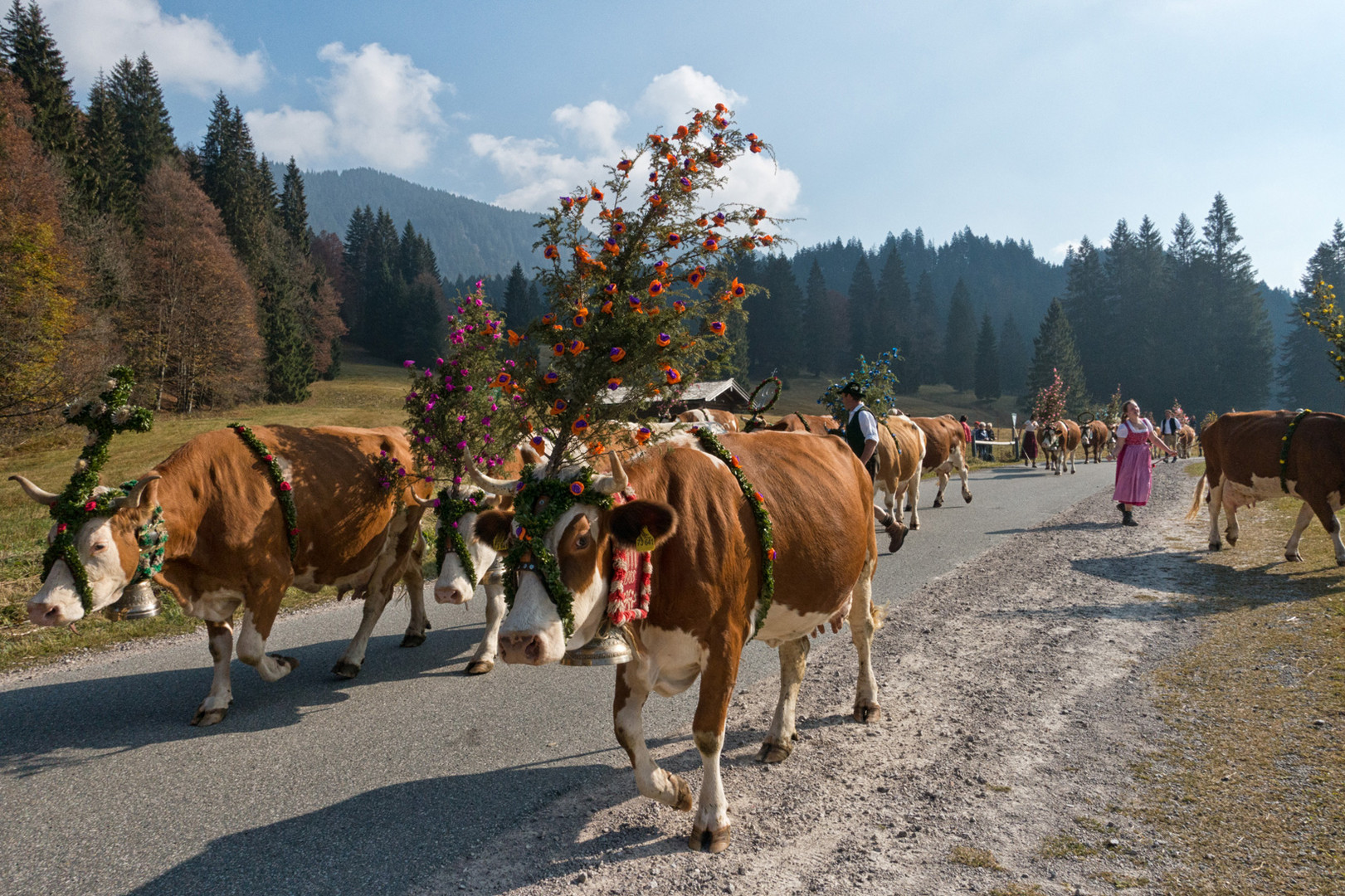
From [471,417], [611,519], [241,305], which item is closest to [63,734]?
[471,417]

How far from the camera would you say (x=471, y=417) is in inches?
252

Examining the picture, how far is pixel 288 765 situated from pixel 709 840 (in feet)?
8.49

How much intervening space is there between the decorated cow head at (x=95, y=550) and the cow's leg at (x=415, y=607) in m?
2.44

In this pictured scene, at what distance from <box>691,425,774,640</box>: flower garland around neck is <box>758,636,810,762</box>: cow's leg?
0.84m

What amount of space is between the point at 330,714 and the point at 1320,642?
7903 millimetres

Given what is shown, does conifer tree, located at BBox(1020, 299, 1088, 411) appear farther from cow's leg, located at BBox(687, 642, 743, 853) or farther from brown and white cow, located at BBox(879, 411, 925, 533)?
cow's leg, located at BBox(687, 642, 743, 853)

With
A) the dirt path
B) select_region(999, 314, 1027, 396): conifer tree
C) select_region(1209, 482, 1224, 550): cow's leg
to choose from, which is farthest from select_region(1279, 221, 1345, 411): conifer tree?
the dirt path

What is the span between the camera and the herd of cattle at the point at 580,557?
3242 mm

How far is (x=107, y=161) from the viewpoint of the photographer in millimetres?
44438

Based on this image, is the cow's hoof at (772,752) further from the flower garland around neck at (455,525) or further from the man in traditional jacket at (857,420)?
the man in traditional jacket at (857,420)

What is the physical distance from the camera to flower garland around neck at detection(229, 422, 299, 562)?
5473 mm

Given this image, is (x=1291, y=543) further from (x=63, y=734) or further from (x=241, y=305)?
(x=241, y=305)

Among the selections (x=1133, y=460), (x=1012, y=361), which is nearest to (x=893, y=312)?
(x=1012, y=361)

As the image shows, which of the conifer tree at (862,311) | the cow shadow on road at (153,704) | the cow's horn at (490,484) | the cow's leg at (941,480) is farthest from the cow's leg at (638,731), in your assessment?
the conifer tree at (862,311)
